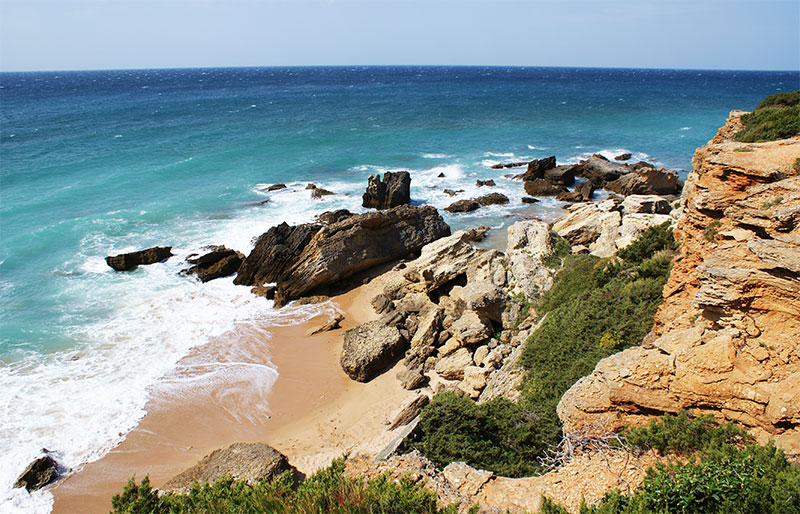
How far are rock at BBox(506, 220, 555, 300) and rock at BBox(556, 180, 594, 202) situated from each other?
1666cm

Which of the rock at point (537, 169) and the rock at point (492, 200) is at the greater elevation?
the rock at point (537, 169)

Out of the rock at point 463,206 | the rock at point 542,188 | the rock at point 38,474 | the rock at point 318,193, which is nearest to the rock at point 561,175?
the rock at point 542,188

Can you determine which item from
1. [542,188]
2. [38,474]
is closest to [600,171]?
[542,188]

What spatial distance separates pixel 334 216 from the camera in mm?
29641

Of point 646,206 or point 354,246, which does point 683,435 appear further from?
point 354,246

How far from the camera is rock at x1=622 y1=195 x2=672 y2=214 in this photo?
22862mm

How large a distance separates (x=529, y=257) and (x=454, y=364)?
573cm

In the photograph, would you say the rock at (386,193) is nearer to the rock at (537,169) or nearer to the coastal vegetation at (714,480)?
the rock at (537,169)

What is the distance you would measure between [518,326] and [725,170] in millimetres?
8156

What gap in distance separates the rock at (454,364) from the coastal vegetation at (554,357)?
272 centimetres

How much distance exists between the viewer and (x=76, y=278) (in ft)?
82.1

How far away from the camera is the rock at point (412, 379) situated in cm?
1580

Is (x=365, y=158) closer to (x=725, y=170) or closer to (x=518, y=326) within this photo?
(x=518, y=326)

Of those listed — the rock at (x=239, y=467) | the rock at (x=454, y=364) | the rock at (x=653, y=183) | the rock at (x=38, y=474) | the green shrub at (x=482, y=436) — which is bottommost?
the rock at (x=38, y=474)
